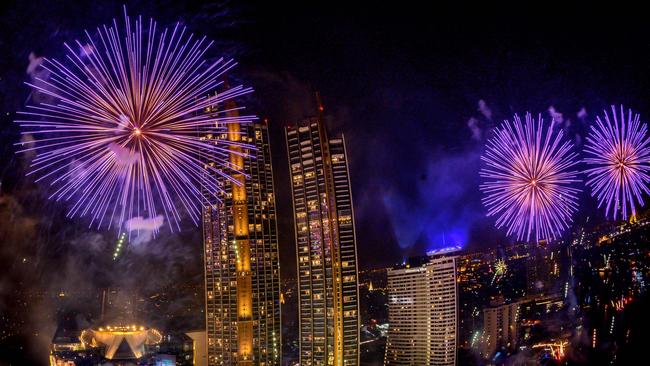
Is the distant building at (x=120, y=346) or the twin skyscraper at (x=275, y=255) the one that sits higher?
the twin skyscraper at (x=275, y=255)

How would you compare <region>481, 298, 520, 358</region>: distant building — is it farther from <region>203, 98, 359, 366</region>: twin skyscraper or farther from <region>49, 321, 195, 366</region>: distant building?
<region>49, 321, 195, 366</region>: distant building

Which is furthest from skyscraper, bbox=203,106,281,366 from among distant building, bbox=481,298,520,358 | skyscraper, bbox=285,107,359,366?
distant building, bbox=481,298,520,358

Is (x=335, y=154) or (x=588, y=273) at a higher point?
(x=335, y=154)

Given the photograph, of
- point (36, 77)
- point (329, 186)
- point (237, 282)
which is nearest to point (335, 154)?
point (329, 186)

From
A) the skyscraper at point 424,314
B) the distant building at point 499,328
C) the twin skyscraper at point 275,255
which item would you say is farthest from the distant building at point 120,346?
the distant building at point 499,328

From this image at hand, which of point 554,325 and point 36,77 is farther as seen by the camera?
point 554,325

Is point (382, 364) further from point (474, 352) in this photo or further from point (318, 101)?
point (318, 101)

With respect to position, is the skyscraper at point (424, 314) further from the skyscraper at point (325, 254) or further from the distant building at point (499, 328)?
the skyscraper at point (325, 254)
